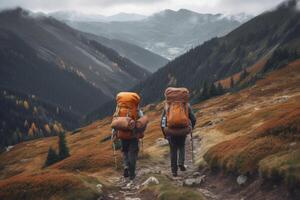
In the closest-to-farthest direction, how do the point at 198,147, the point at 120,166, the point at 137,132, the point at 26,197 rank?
1. the point at 26,197
2. the point at 137,132
3. the point at 120,166
4. the point at 198,147

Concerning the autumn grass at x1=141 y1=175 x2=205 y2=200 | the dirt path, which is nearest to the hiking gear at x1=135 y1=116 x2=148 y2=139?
the dirt path

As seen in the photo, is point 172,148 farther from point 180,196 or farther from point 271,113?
point 271,113

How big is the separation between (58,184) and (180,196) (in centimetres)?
532

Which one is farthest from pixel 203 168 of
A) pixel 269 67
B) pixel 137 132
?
pixel 269 67

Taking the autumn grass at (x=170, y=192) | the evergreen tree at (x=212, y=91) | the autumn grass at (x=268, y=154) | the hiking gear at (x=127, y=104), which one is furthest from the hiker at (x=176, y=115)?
the evergreen tree at (x=212, y=91)

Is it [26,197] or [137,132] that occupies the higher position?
[137,132]

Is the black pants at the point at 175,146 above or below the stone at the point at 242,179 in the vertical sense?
above

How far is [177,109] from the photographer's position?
22047mm

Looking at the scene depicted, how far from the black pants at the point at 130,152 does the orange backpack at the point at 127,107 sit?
54 cm

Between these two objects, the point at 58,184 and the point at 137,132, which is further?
the point at 137,132

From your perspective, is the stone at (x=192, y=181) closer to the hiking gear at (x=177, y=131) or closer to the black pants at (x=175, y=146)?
the black pants at (x=175, y=146)

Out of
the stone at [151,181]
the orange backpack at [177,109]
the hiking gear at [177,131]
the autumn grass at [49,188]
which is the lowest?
the stone at [151,181]

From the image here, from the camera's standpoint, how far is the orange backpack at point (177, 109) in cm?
2192

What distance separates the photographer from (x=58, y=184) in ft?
63.0
